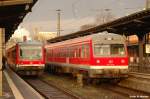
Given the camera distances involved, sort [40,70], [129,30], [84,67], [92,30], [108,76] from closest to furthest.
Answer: [108,76], [84,67], [40,70], [129,30], [92,30]

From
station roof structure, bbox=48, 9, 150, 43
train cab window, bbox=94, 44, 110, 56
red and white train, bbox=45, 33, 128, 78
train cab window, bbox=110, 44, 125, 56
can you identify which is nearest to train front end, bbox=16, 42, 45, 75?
red and white train, bbox=45, 33, 128, 78

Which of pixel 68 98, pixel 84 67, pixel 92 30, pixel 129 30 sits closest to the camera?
pixel 68 98

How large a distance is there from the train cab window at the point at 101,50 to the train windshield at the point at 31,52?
902 centimetres

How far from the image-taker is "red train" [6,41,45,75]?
33.2m

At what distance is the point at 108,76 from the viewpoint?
2481 cm

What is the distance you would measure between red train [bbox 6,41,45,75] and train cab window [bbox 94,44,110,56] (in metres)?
8.75

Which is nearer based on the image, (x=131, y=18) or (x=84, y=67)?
(x=84, y=67)

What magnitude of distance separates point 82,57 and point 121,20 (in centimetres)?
902

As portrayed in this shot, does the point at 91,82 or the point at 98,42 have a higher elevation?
the point at 98,42

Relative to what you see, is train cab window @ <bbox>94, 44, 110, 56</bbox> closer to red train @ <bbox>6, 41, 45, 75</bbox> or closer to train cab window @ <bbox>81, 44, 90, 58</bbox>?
train cab window @ <bbox>81, 44, 90, 58</bbox>

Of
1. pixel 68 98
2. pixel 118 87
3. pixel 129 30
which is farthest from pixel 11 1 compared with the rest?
pixel 129 30

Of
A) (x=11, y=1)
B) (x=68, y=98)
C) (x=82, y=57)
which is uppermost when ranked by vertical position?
(x=11, y=1)

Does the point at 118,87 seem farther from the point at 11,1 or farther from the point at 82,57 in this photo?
the point at 11,1

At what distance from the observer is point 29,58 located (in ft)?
110
